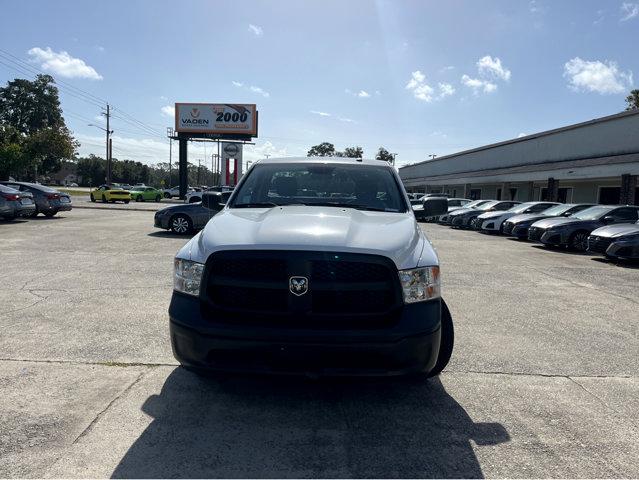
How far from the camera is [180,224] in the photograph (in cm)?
1453

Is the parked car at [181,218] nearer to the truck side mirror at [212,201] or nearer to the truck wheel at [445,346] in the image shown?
the truck side mirror at [212,201]

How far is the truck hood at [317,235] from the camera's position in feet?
9.81

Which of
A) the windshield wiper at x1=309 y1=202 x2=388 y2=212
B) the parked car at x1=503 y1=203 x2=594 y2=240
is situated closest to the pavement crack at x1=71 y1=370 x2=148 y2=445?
the windshield wiper at x1=309 y1=202 x2=388 y2=212

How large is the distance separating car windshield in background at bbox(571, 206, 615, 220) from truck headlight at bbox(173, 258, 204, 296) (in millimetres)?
14354

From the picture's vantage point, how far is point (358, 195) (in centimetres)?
438

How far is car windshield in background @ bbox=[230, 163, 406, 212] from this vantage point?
14.0 feet

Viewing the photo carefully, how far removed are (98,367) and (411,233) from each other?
284 cm

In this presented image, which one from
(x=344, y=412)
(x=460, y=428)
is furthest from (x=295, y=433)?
(x=460, y=428)

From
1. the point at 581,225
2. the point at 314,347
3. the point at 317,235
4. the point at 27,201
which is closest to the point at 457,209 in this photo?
the point at 581,225

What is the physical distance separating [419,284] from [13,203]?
17760mm

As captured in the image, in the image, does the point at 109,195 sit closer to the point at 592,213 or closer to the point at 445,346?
the point at 592,213

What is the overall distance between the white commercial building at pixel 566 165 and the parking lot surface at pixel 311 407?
822 inches

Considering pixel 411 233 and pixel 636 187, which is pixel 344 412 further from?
pixel 636 187

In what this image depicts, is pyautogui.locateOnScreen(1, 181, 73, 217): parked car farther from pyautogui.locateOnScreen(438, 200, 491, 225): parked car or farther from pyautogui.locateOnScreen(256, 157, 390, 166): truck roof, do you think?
pyautogui.locateOnScreen(438, 200, 491, 225): parked car
